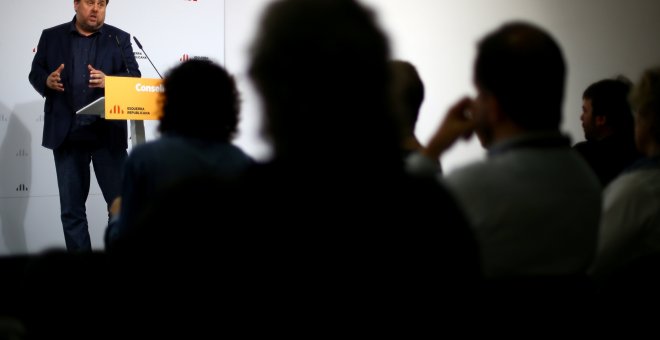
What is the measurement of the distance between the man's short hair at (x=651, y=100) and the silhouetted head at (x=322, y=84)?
1295 mm

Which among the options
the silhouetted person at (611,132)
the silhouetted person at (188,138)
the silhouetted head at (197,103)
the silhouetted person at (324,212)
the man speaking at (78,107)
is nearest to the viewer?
the silhouetted person at (324,212)

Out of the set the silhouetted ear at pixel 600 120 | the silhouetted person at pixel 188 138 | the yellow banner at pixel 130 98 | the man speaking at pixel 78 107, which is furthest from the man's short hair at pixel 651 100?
the man speaking at pixel 78 107

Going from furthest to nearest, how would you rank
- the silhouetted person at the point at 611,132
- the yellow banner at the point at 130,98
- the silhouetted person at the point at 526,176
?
the yellow banner at the point at 130,98
the silhouetted person at the point at 611,132
the silhouetted person at the point at 526,176

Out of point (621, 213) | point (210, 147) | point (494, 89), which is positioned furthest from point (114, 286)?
point (621, 213)

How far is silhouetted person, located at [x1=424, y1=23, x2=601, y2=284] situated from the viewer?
4.19ft

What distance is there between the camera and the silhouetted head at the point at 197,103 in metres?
1.85

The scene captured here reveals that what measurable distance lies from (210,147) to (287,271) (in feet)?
3.56

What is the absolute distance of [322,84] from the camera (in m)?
Result: 0.83

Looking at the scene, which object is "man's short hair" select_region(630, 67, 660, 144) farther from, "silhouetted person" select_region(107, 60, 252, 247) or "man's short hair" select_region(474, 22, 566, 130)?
"silhouetted person" select_region(107, 60, 252, 247)

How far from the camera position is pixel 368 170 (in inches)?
32.6

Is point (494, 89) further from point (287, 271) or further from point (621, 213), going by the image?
point (287, 271)

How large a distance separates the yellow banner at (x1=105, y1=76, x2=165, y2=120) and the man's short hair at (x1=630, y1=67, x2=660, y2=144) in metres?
2.63

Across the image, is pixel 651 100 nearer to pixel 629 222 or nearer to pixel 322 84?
pixel 629 222

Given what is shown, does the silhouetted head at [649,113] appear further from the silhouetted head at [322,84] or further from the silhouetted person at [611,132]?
the silhouetted head at [322,84]
